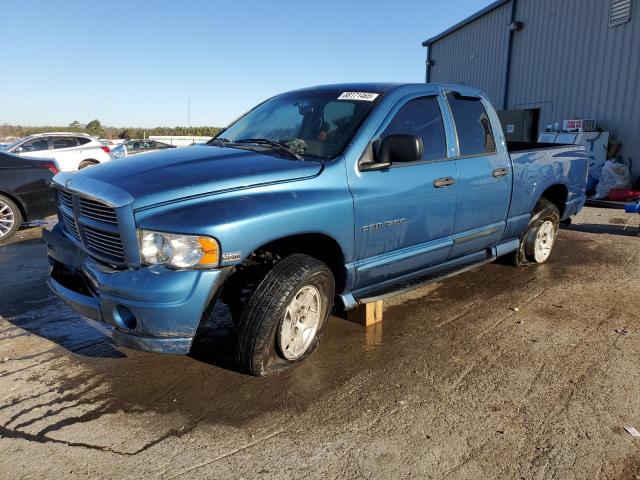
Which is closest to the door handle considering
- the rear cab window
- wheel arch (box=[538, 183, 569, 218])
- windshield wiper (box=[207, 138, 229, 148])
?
the rear cab window

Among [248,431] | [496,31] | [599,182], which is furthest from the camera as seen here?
[496,31]

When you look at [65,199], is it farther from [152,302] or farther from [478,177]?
[478,177]

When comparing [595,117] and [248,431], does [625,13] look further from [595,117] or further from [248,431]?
[248,431]

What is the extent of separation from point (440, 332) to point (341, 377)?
1.14m

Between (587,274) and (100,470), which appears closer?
(100,470)

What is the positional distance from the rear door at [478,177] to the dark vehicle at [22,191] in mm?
6411

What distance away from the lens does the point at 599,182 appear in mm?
12047

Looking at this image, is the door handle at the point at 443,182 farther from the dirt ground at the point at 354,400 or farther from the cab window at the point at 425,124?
the dirt ground at the point at 354,400

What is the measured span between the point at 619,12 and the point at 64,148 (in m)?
15.5

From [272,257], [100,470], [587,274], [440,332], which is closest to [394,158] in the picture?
[272,257]

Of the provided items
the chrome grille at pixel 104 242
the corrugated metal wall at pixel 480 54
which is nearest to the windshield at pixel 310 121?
the chrome grille at pixel 104 242

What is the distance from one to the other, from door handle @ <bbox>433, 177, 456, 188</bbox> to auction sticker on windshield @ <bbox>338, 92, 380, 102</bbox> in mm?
812

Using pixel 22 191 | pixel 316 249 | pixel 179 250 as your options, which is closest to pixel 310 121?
pixel 316 249

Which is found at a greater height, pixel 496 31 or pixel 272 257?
pixel 496 31
